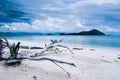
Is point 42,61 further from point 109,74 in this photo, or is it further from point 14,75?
point 109,74

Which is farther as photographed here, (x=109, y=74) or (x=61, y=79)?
(x=109, y=74)

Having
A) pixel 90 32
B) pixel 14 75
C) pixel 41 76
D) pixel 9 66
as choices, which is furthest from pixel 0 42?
pixel 90 32

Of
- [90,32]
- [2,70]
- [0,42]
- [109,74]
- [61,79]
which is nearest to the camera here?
[61,79]

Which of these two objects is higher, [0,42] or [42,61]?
[0,42]

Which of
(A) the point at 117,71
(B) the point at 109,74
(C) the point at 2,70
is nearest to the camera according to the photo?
(C) the point at 2,70

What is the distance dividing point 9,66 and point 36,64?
769 millimetres

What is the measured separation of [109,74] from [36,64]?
82.0 inches

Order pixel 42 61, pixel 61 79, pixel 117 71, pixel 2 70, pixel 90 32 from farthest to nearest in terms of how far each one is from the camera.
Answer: pixel 90 32 → pixel 42 61 → pixel 117 71 → pixel 2 70 → pixel 61 79

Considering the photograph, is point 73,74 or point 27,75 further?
point 73,74

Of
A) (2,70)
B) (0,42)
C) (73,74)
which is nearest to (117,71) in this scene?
(73,74)

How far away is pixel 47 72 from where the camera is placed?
152 inches

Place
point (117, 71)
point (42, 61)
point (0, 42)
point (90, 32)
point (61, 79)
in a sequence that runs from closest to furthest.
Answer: point (61, 79) < point (117, 71) < point (42, 61) < point (0, 42) < point (90, 32)

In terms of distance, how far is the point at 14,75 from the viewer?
3484 millimetres

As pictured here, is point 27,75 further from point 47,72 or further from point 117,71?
point 117,71
